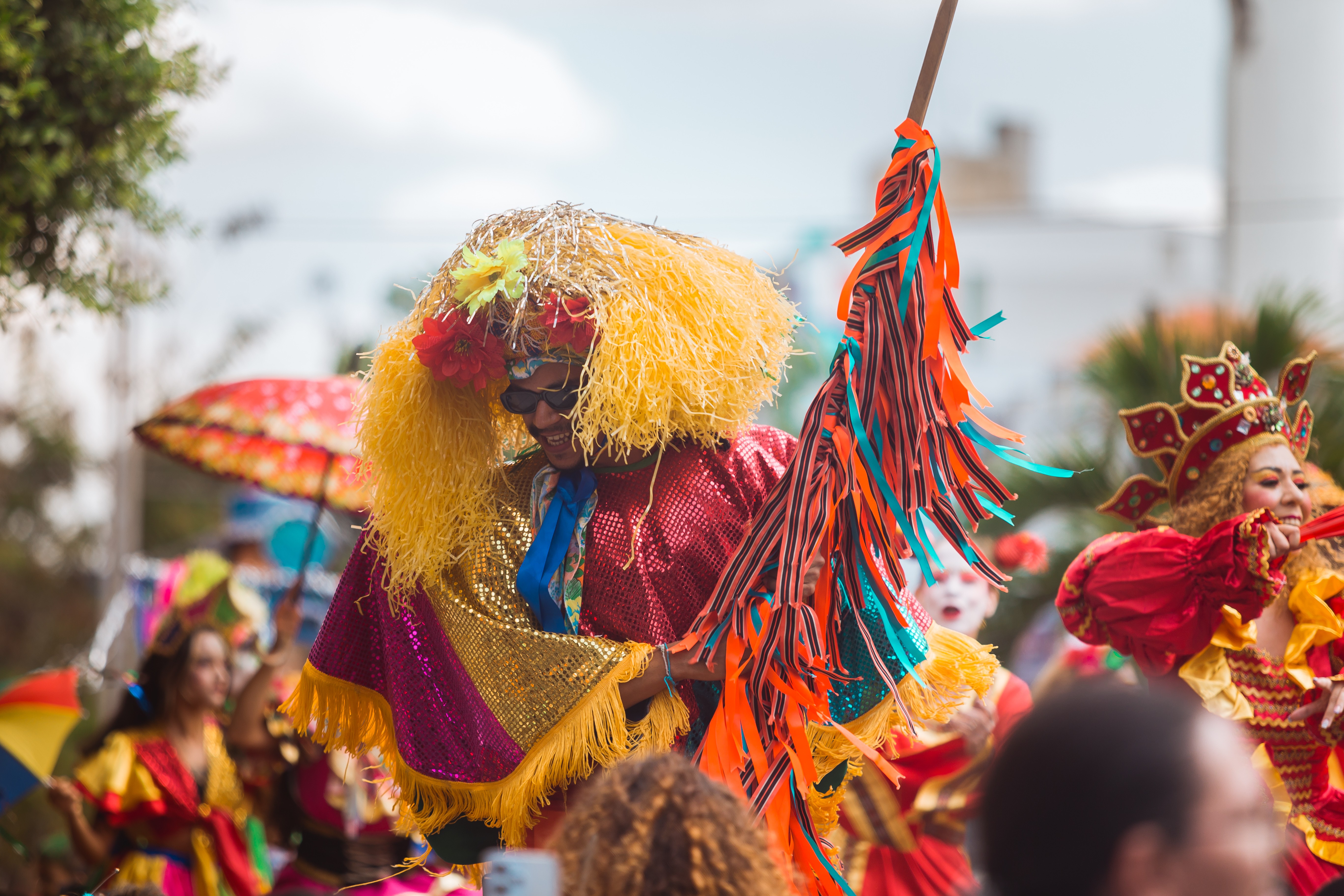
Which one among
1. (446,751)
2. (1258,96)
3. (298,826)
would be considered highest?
(1258,96)

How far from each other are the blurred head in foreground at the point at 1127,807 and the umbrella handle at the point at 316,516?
13.9 feet

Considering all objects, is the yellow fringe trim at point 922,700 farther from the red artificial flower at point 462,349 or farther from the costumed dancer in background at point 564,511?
the red artificial flower at point 462,349

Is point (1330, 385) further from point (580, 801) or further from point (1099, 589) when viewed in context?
point (580, 801)

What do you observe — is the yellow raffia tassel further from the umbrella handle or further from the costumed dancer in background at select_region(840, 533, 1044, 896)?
the umbrella handle

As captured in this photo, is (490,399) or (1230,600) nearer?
(490,399)

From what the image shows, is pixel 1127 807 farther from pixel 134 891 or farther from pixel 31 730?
pixel 31 730

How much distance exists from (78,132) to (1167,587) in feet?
12.3

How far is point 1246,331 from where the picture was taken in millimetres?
6137

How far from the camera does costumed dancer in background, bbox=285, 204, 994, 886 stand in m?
2.80

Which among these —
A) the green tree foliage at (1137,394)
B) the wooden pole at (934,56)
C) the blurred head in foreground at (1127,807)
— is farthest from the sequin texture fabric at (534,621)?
the green tree foliage at (1137,394)

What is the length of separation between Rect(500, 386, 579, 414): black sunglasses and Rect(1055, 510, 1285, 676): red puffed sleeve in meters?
1.67

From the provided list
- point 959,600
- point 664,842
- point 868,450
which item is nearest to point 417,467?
point 868,450

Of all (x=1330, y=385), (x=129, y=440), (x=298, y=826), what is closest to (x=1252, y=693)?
(x=1330, y=385)

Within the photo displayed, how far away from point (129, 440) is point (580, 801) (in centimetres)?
1353
